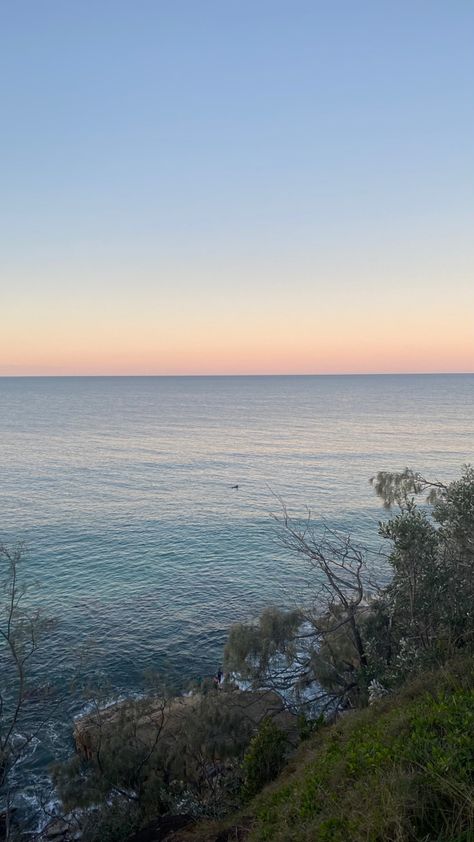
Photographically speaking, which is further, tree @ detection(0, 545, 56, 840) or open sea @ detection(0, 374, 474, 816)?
open sea @ detection(0, 374, 474, 816)

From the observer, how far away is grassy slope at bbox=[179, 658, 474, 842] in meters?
8.38

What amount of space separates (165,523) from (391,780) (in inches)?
1829

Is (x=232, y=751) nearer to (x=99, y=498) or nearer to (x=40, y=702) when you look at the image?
(x=40, y=702)

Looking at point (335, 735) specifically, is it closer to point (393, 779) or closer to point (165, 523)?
point (393, 779)

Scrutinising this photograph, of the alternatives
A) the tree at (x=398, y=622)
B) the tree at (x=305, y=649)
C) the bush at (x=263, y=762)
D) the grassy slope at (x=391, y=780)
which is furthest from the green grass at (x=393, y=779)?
the tree at (x=305, y=649)

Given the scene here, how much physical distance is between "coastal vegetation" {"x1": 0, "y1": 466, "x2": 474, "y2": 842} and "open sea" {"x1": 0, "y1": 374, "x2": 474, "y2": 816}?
5.28 metres

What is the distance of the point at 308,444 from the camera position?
9706cm

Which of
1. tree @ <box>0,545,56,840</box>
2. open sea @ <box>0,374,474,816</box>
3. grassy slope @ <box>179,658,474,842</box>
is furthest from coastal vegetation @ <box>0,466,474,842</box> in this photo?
open sea @ <box>0,374,474,816</box>

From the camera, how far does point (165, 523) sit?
178 feet

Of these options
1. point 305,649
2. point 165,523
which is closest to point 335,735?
point 305,649

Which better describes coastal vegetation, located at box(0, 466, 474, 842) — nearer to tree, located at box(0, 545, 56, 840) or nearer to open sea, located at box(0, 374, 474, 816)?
tree, located at box(0, 545, 56, 840)

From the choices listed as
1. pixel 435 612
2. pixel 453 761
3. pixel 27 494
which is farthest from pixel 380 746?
pixel 27 494

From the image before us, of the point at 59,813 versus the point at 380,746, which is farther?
the point at 59,813

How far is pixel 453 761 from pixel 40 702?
25087 millimetres
